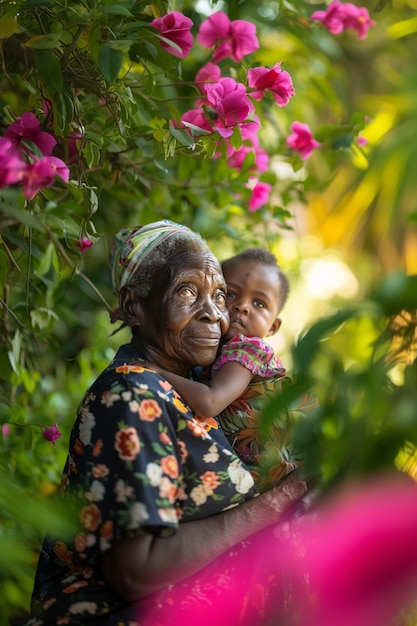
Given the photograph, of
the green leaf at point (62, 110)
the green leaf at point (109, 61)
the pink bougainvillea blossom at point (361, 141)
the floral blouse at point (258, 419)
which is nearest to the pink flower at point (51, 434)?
the floral blouse at point (258, 419)

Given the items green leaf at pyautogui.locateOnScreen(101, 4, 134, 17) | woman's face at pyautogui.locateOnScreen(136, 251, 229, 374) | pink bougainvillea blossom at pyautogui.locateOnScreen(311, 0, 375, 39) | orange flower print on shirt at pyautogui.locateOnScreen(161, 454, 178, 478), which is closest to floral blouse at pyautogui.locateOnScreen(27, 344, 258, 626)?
orange flower print on shirt at pyautogui.locateOnScreen(161, 454, 178, 478)

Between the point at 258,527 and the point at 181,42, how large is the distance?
1073 millimetres

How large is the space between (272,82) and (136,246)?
0.55 meters

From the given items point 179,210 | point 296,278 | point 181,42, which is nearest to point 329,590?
point 181,42

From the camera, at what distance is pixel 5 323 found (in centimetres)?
237

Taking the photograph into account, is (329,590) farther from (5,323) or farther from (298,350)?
(5,323)

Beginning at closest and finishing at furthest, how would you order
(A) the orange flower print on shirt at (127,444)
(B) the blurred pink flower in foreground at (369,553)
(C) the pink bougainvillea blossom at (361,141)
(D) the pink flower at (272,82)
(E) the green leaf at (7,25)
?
(B) the blurred pink flower in foreground at (369,553) < (A) the orange flower print on shirt at (127,444) < (E) the green leaf at (7,25) < (D) the pink flower at (272,82) < (C) the pink bougainvillea blossom at (361,141)

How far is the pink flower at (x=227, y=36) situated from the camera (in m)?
2.34

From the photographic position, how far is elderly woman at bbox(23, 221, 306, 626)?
1608 mm

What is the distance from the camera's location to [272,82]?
2152 millimetres

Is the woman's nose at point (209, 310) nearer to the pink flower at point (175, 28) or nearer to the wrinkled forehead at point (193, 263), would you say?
the wrinkled forehead at point (193, 263)

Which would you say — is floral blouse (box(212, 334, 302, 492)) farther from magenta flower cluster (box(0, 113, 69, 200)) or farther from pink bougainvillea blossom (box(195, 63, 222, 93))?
pink bougainvillea blossom (box(195, 63, 222, 93))

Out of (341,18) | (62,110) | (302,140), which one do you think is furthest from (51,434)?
(341,18)

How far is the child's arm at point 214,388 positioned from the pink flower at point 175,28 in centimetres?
73
